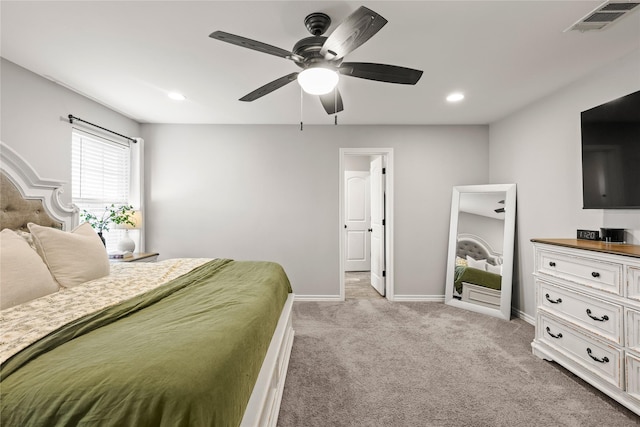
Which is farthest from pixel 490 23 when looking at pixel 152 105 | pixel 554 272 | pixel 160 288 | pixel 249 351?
pixel 152 105

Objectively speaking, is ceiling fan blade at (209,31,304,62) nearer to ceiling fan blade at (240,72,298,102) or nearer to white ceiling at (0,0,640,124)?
ceiling fan blade at (240,72,298,102)

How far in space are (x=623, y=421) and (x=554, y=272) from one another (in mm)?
1005

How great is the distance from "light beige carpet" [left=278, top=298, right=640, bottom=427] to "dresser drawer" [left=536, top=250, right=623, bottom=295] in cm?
76

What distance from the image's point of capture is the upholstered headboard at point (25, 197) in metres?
2.29

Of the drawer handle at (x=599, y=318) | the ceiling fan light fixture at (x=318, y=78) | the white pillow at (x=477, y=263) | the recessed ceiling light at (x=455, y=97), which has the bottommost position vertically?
the drawer handle at (x=599, y=318)

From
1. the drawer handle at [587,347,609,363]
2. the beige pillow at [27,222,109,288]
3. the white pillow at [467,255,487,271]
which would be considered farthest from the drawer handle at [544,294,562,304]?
the beige pillow at [27,222,109,288]

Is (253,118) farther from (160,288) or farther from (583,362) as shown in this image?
(583,362)

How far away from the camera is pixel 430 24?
77.4 inches

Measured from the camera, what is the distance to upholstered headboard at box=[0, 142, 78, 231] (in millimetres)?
2291

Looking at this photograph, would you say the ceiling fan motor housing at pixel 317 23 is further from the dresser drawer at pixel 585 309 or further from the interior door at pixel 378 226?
the interior door at pixel 378 226

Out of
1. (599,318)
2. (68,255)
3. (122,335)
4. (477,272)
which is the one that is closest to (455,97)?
(477,272)

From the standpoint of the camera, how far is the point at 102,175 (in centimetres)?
357

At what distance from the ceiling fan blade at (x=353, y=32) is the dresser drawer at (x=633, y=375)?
245 centimetres

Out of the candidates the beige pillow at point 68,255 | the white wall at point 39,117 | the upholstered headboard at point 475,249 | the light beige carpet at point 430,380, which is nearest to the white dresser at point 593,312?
the light beige carpet at point 430,380
